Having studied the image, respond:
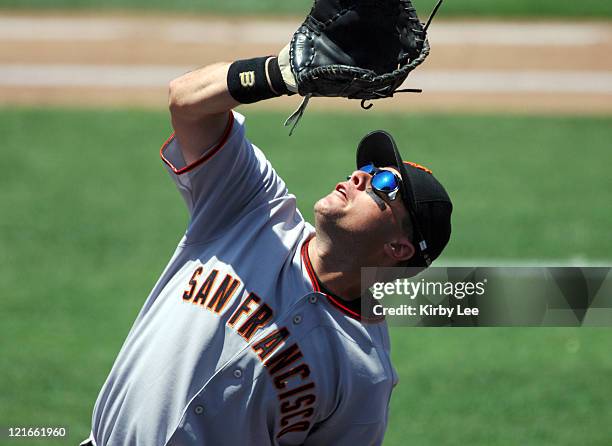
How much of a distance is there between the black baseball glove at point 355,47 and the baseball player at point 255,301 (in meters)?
0.12

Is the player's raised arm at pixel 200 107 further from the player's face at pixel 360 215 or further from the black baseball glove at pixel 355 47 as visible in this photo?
the player's face at pixel 360 215

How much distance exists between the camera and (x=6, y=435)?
5.96 metres

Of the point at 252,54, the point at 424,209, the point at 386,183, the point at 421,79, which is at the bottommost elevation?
the point at 421,79

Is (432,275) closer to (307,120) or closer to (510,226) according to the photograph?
(510,226)

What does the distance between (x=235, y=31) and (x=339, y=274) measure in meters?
11.4

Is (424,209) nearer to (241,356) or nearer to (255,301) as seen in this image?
(255,301)

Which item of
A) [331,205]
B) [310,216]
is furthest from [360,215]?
[310,216]

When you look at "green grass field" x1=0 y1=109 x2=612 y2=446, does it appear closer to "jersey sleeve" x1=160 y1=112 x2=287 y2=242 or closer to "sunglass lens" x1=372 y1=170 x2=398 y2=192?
"jersey sleeve" x1=160 y1=112 x2=287 y2=242

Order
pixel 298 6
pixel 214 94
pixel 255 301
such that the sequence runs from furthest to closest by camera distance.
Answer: pixel 298 6
pixel 255 301
pixel 214 94

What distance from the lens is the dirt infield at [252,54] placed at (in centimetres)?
1259

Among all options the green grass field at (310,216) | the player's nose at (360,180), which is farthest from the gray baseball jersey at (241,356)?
the green grass field at (310,216)

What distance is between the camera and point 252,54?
13.7 m

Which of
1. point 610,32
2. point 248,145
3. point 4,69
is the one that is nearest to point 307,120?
point 4,69

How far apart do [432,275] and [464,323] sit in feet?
1.82
